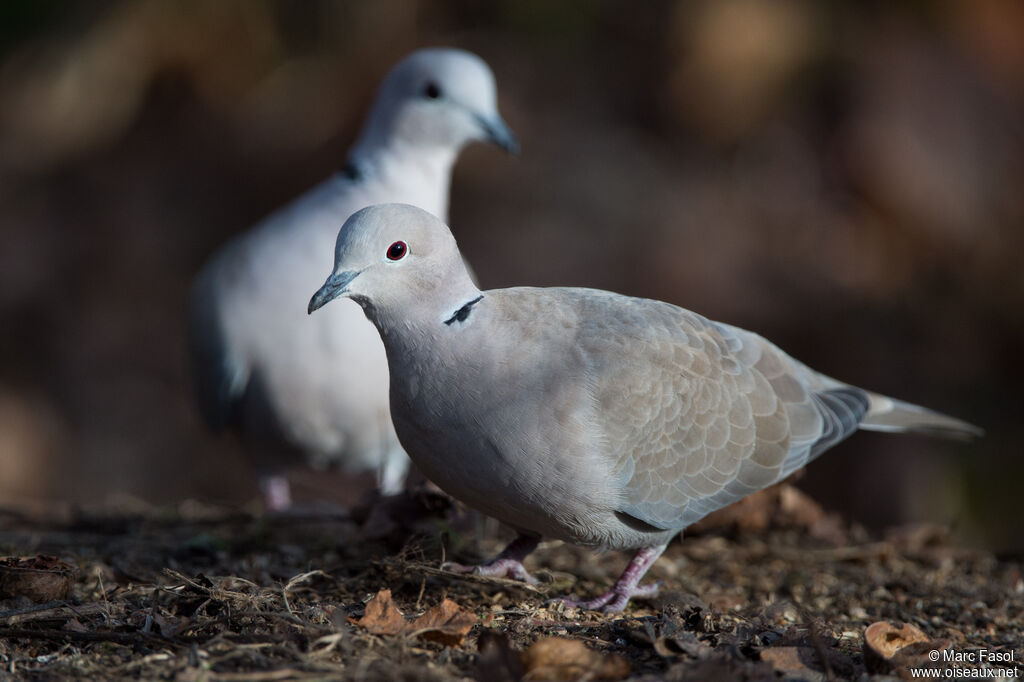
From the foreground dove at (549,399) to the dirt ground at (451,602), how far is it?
0.28 m

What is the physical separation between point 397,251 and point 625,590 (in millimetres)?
1205

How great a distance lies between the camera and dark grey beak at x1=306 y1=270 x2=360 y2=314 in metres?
2.79

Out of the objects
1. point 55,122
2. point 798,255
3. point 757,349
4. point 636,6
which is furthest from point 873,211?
point 55,122

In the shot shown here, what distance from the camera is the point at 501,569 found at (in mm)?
3336

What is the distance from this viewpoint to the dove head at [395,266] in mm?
2842

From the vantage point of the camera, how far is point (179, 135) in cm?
975

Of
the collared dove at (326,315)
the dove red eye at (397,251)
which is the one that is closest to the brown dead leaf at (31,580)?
the dove red eye at (397,251)

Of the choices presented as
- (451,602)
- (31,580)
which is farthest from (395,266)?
(31,580)

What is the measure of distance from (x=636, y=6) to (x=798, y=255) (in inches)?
102

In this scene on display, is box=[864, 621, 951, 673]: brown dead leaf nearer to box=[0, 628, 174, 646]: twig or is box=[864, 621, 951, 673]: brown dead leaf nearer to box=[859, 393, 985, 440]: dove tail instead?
box=[859, 393, 985, 440]: dove tail

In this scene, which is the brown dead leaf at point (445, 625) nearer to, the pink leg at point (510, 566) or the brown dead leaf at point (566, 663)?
the brown dead leaf at point (566, 663)

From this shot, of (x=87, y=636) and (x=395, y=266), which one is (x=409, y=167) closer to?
(x=395, y=266)

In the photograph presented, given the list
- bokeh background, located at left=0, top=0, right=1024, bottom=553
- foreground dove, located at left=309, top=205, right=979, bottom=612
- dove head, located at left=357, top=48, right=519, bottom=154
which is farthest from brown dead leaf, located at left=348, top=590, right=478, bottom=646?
bokeh background, located at left=0, top=0, right=1024, bottom=553

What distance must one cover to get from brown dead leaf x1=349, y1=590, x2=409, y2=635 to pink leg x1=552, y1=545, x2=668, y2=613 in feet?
2.23
